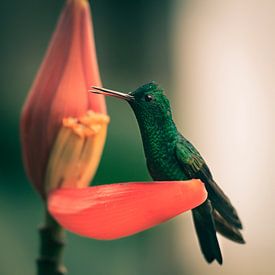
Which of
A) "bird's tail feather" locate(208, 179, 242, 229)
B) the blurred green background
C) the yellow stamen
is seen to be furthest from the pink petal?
the blurred green background

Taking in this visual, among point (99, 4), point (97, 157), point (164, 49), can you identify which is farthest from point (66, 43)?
point (99, 4)

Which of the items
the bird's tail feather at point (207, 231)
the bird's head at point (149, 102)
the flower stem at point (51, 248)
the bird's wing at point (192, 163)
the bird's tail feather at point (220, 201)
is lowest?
the flower stem at point (51, 248)

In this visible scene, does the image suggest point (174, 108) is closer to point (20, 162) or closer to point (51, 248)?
point (51, 248)

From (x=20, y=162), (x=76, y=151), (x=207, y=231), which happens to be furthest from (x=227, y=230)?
(x=20, y=162)

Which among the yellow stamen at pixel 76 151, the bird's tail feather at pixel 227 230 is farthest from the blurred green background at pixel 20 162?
the bird's tail feather at pixel 227 230

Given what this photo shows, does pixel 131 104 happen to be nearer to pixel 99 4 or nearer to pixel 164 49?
pixel 164 49

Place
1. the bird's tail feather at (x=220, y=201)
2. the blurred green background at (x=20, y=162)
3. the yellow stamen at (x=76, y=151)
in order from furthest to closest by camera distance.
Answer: the blurred green background at (x=20, y=162)
the yellow stamen at (x=76, y=151)
the bird's tail feather at (x=220, y=201)

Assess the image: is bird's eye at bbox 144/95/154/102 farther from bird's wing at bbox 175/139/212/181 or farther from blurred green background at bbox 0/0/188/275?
blurred green background at bbox 0/0/188/275

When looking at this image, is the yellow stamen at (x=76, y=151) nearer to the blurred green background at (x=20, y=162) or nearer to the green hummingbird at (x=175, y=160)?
the green hummingbird at (x=175, y=160)
